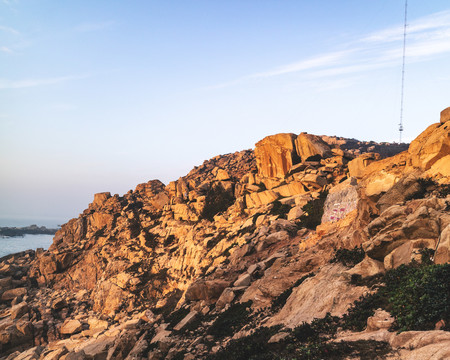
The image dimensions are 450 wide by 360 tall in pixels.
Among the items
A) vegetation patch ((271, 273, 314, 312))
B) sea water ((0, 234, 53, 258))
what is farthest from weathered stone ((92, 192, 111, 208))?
vegetation patch ((271, 273, 314, 312))

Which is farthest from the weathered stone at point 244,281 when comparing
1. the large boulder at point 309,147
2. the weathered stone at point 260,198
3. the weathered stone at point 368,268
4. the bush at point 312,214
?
the large boulder at point 309,147

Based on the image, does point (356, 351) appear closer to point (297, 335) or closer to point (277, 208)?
point (297, 335)

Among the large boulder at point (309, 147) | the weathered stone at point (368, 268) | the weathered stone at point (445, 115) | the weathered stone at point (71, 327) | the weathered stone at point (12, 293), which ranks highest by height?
the large boulder at point (309, 147)

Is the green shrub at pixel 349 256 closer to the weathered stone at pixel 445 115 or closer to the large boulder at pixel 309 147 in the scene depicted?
the weathered stone at pixel 445 115

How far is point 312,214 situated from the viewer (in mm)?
32656

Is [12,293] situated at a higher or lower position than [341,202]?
lower

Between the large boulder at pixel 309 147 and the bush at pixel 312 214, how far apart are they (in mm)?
14682

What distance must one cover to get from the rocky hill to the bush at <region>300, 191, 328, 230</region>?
0.16m

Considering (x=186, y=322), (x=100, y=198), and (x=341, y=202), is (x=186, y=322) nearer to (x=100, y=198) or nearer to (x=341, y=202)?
(x=341, y=202)

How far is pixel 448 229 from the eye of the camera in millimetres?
9984

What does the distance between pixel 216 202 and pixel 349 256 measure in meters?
38.1

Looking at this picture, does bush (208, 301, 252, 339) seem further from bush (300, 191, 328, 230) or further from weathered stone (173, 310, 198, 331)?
bush (300, 191, 328, 230)

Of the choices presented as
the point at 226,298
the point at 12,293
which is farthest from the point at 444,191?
the point at 12,293

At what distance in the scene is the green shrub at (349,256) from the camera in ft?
48.7
